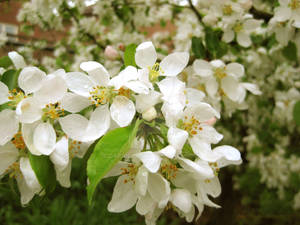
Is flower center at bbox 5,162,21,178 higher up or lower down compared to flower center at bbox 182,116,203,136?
lower down

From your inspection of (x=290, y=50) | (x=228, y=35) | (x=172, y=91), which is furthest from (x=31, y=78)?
(x=290, y=50)

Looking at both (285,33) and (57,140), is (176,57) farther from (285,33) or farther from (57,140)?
(285,33)

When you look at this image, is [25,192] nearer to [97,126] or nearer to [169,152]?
[97,126]

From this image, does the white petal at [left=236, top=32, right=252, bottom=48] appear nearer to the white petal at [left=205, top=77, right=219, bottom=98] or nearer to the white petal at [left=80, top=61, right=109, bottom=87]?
the white petal at [left=205, top=77, right=219, bottom=98]

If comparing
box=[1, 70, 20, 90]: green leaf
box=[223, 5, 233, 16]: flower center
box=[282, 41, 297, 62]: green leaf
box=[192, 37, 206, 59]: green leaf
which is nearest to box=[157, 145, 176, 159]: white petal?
box=[1, 70, 20, 90]: green leaf

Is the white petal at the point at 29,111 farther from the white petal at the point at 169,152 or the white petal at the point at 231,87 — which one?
the white petal at the point at 231,87

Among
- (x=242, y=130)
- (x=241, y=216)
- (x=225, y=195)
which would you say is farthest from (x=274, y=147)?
(x=241, y=216)
